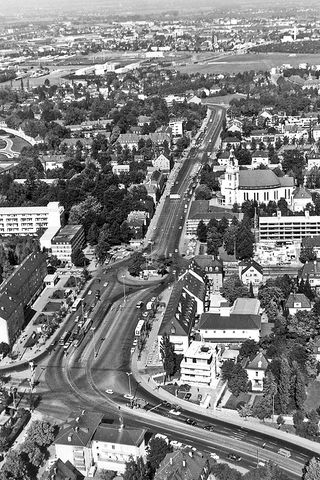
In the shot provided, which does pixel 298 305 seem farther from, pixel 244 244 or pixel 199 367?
pixel 244 244

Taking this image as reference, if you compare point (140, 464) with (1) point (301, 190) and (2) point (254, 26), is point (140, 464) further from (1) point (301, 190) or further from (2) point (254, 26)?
(2) point (254, 26)

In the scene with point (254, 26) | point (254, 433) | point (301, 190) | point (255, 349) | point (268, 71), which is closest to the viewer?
point (254, 433)

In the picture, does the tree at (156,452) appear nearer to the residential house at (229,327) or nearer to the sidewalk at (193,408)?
the sidewalk at (193,408)

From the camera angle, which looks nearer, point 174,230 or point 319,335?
point 319,335

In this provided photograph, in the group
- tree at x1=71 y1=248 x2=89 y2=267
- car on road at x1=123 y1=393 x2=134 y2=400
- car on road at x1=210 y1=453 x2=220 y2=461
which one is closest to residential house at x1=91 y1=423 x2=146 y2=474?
car on road at x1=210 y1=453 x2=220 y2=461

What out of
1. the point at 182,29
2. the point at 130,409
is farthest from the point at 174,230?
the point at 182,29

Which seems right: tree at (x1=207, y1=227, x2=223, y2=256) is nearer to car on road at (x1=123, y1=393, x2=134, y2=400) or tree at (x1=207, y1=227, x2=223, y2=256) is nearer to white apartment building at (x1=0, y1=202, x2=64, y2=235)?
white apartment building at (x1=0, y1=202, x2=64, y2=235)
